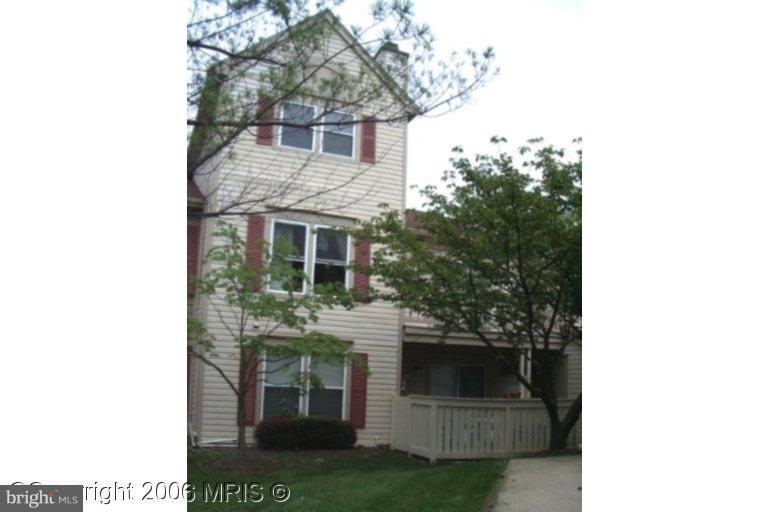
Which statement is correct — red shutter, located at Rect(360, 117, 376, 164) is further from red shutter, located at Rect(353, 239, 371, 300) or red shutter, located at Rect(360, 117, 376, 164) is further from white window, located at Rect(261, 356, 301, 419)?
white window, located at Rect(261, 356, 301, 419)

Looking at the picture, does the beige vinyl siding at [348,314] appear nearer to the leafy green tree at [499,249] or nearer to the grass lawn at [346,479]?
the grass lawn at [346,479]

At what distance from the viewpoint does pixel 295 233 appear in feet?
34.2

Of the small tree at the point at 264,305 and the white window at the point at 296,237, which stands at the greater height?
the white window at the point at 296,237

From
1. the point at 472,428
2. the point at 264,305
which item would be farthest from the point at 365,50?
the point at 472,428

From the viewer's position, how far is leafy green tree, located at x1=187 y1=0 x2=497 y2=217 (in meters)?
4.46

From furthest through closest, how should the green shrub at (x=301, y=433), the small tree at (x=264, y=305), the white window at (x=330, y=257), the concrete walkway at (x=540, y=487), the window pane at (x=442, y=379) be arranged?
the window pane at (x=442, y=379) < the white window at (x=330, y=257) < the green shrub at (x=301, y=433) < the small tree at (x=264, y=305) < the concrete walkway at (x=540, y=487)

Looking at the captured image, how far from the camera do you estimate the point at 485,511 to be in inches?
209

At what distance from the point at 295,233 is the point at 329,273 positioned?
71 centimetres

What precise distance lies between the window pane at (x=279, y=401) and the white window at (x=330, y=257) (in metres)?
1.47

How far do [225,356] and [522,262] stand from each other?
12.7 ft

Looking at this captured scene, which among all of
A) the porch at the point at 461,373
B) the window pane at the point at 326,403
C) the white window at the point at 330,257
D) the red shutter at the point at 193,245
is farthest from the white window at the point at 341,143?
the window pane at the point at 326,403

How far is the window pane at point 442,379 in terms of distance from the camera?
12.4 m
